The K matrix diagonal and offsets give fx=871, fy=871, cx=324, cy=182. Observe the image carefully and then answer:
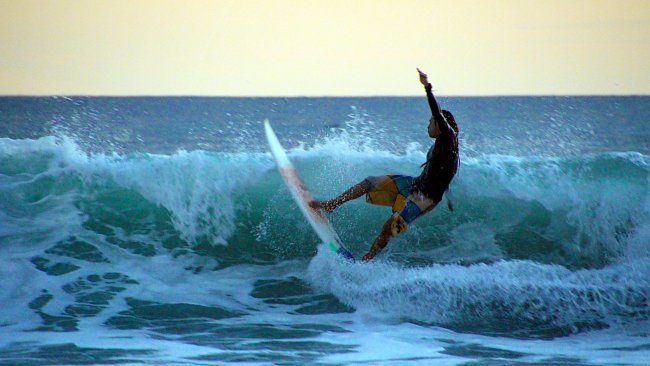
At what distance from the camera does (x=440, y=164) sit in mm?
7449

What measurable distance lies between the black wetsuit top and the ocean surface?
0.72 m

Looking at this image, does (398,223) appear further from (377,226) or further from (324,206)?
(377,226)

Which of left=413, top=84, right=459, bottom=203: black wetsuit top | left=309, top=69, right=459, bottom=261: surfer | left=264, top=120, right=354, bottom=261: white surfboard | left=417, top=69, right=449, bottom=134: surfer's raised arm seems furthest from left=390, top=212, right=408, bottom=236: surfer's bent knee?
left=417, top=69, right=449, bottom=134: surfer's raised arm

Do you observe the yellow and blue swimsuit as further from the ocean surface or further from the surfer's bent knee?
the ocean surface

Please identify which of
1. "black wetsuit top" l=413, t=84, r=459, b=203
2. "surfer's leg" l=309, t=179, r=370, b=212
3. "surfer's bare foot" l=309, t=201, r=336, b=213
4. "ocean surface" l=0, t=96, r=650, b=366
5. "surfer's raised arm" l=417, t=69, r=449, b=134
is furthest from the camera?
"surfer's bare foot" l=309, t=201, r=336, b=213

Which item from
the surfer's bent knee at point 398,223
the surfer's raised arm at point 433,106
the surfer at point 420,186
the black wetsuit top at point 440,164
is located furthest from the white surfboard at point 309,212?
the surfer's raised arm at point 433,106

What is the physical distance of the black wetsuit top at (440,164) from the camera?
7.29m

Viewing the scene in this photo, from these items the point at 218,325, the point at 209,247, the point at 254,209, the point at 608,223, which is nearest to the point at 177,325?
the point at 218,325

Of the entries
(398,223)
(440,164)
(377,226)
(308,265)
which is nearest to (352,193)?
(398,223)

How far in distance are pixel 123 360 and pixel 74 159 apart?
515cm

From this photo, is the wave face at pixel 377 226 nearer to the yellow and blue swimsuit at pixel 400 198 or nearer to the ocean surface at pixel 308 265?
the ocean surface at pixel 308 265

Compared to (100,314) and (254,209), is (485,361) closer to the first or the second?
(100,314)

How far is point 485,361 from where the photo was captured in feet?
19.4

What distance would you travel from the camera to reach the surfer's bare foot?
805cm
